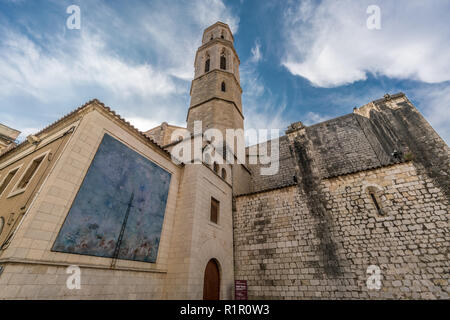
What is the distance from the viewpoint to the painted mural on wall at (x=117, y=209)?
15.8ft

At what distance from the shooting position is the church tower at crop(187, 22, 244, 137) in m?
13.7

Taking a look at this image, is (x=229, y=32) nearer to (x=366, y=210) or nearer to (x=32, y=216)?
(x=366, y=210)

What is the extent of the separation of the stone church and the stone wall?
0.04 meters

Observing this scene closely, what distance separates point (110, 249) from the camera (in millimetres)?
5340

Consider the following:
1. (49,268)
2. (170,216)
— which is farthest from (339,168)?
(49,268)

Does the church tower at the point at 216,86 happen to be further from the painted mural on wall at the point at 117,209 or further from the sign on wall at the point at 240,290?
the sign on wall at the point at 240,290

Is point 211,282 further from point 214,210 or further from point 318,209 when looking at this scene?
point 318,209

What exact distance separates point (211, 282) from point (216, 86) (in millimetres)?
12820

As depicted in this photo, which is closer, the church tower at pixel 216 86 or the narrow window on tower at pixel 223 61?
the church tower at pixel 216 86

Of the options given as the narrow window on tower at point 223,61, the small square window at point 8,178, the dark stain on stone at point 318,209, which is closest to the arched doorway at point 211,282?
the dark stain on stone at point 318,209

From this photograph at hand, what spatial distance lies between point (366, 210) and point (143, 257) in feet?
27.2

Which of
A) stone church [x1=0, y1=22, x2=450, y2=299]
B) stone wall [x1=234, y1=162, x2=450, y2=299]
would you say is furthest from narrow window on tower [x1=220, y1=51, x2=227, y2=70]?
stone wall [x1=234, y1=162, x2=450, y2=299]

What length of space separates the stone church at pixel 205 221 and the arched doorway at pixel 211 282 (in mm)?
64

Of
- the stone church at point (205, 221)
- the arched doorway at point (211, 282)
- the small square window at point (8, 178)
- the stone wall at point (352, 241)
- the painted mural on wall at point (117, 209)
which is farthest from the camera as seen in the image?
the small square window at point (8, 178)
